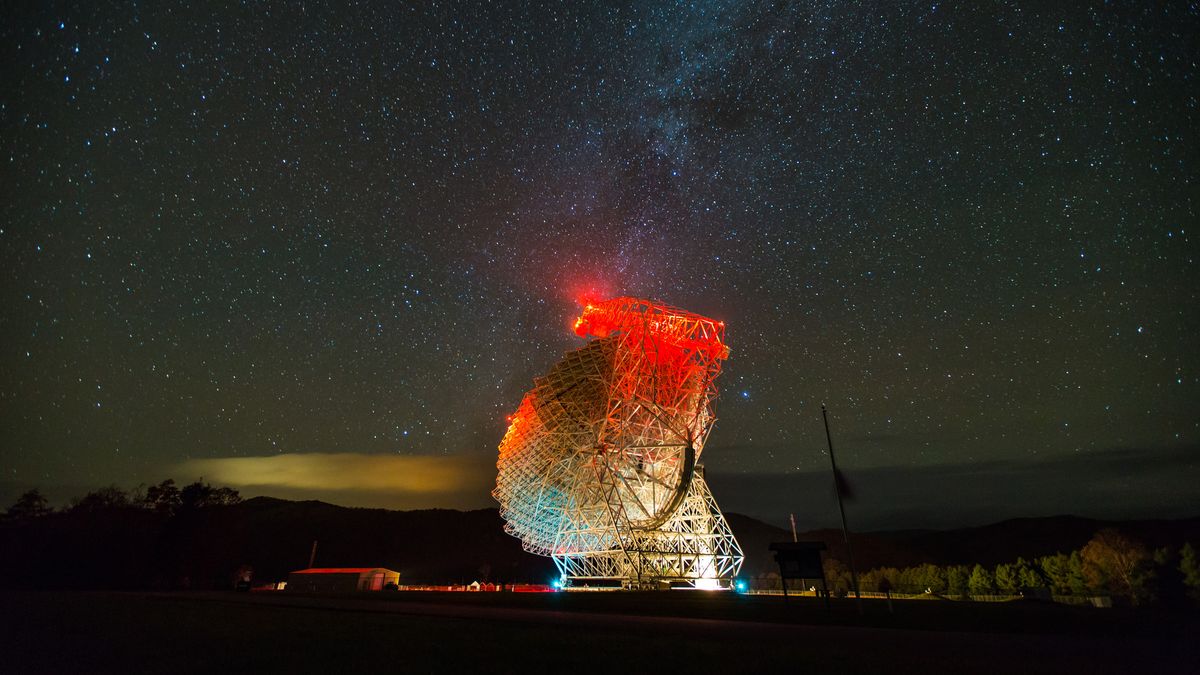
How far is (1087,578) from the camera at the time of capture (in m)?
41.7

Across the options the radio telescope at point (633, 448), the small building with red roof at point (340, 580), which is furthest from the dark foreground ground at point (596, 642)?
the small building with red roof at point (340, 580)

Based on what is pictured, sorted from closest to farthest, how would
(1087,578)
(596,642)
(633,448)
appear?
(596,642) < (633,448) < (1087,578)

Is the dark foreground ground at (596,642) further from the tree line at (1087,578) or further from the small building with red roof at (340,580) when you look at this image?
the tree line at (1087,578)

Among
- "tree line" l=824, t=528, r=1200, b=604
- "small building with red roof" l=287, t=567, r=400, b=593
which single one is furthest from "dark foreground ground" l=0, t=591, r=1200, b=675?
"tree line" l=824, t=528, r=1200, b=604

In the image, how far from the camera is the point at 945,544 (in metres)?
134

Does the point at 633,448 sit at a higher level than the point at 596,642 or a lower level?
higher

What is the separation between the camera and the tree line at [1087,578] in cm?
3941

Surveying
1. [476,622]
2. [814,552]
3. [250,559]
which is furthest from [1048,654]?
[250,559]

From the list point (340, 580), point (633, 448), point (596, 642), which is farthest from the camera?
point (340, 580)

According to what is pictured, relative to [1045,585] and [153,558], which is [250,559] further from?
[1045,585]

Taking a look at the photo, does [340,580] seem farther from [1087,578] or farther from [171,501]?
[1087,578]

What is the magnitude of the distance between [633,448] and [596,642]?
2116cm

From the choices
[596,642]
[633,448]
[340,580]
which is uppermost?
[633,448]

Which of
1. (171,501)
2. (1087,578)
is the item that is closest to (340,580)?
(171,501)
